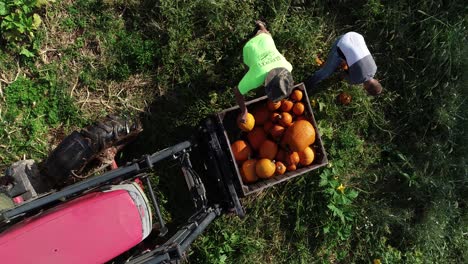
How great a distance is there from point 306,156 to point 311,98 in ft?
4.08

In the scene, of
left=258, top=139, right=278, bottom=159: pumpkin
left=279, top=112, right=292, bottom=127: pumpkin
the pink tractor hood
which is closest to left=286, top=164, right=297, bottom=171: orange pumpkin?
left=258, top=139, right=278, bottom=159: pumpkin

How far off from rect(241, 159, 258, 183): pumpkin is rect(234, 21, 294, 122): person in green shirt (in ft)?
1.86

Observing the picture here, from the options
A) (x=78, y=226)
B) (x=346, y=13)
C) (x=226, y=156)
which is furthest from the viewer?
(x=346, y=13)

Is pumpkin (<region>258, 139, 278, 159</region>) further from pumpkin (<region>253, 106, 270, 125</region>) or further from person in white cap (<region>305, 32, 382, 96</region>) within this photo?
person in white cap (<region>305, 32, 382, 96</region>)

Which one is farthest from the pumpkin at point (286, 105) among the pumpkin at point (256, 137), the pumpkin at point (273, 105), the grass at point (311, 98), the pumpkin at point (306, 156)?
the grass at point (311, 98)

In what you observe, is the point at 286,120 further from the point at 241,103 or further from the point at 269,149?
the point at 241,103

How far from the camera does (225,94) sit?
600 centimetres

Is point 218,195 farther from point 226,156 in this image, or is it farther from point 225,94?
point 225,94

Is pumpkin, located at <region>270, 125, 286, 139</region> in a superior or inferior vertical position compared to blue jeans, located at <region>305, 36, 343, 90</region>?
inferior

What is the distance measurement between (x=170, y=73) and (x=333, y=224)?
318 cm

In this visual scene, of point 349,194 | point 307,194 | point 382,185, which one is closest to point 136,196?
point 307,194

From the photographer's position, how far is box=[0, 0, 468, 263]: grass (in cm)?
583

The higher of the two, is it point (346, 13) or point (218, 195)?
point (346, 13)

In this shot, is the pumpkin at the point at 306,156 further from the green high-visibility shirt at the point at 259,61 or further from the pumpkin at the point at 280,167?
the green high-visibility shirt at the point at 259,61
